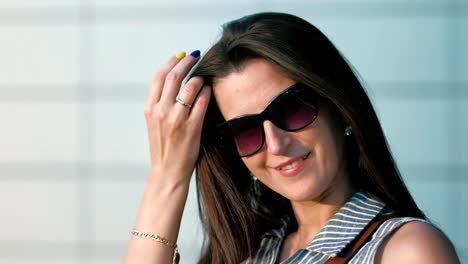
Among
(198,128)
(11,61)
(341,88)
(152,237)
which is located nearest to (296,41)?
(341,88)

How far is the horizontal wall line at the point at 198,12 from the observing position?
459 cm

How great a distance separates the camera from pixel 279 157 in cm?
232

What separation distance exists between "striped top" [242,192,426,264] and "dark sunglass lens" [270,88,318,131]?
0.29m

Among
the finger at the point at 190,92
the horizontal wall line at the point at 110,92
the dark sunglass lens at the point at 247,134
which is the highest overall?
the finger at the point at 190,92

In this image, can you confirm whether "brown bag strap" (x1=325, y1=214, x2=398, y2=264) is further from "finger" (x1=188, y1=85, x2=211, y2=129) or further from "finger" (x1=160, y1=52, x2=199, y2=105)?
"finger" (x1=160, y1=52, x2=199, y2=105)

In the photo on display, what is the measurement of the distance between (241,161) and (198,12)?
2.10 m

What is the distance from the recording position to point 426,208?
4645 millimetres

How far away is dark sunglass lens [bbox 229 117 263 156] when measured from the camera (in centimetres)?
233

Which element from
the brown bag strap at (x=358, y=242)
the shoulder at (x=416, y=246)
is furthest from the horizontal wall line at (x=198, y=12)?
the shoulder at (x=416, y=246)

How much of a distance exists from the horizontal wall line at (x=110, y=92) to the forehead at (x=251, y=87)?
7.51 feet

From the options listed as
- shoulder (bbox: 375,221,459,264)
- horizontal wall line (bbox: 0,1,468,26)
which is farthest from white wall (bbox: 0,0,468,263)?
shoulder (bbox: 375,221,459,264)

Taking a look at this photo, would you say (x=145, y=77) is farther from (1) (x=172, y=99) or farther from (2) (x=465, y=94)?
(1) (x=172, y=99)

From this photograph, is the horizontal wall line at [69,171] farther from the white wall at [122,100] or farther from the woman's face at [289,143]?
the woman's face at [289,143]

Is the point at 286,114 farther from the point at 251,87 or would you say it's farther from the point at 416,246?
the point at 416,246
